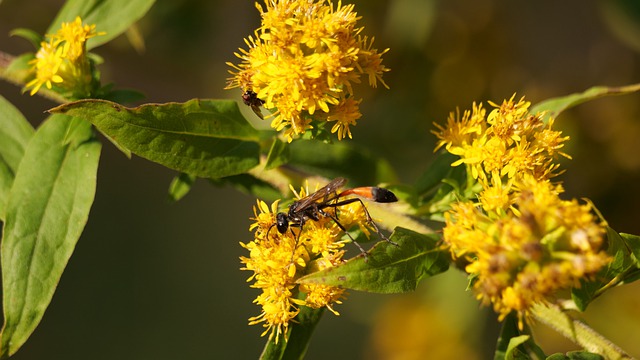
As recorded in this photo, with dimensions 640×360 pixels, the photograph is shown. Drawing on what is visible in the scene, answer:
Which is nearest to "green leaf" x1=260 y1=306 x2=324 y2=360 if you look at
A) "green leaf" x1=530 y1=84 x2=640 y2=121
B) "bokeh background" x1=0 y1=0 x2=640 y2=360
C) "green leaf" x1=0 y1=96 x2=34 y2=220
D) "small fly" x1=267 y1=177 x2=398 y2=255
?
"small fly" x1=267 y1=177 x2=398 y2=255

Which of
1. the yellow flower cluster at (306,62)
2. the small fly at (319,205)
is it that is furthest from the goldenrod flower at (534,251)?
the yellow flower cluster at (306,62)

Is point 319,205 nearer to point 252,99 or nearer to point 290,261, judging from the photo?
point 290,261

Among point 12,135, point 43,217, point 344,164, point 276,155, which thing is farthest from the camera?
point 344,164

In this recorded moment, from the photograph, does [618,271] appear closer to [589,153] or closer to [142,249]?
[589,153]

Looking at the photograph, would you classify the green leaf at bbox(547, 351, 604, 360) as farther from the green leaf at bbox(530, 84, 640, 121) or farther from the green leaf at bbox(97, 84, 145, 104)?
the green leaf at bbox(97, 84, 145, 104)

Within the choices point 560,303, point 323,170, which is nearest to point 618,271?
point 560,303

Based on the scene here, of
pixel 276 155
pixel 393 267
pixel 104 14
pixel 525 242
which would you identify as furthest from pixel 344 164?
pixel 525 242
